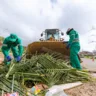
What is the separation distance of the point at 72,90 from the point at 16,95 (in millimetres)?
1208

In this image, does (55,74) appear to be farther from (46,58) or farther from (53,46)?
(53,46)

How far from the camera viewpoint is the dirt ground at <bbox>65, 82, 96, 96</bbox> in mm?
4559

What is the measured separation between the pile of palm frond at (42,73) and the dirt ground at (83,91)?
1.22 ft

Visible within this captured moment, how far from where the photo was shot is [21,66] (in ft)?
17.0

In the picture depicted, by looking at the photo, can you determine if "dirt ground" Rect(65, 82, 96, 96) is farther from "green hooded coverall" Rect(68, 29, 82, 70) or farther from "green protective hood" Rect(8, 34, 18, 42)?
"green protective hood" Rect(8, 34, 18, 42)

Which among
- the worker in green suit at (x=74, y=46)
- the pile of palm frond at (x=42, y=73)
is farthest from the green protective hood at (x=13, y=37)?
the pile of palm frond at (x=42, y=73)

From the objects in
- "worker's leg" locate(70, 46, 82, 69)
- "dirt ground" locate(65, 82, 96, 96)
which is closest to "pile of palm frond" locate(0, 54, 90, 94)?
"dirt ground" locate(65, 82, 96, 96)

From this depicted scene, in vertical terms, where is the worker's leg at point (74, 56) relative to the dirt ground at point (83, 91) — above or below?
above

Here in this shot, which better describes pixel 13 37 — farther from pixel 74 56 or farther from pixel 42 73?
pixel 42 73

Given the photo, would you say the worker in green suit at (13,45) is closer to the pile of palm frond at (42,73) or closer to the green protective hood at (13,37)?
the green protective hood at (13,37)

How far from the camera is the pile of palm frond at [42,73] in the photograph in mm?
4934

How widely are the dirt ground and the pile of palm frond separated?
372 millimetres

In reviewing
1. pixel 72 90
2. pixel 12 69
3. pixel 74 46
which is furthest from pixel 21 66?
pixel 74 46

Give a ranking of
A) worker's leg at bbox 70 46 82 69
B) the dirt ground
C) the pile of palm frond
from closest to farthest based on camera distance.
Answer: the dirt ground
the pile of palm frond
worker's leg at bbox 70 46 82 69
